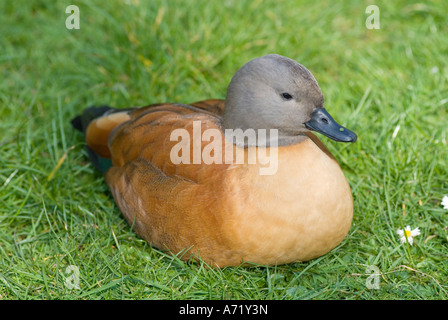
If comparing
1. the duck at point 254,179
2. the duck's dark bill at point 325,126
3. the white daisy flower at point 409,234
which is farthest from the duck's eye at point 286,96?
the white daisy flower at point 409,234

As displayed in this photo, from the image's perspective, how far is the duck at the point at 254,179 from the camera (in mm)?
2367

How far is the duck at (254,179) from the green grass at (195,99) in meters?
0.16

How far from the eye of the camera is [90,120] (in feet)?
10.7

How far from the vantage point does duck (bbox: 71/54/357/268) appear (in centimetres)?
237

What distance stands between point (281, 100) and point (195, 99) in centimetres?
146

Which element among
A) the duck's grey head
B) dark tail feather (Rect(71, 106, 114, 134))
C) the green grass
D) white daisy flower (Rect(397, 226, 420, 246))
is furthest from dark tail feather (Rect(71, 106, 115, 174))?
white daisy flower (Rect(397, 226, 420, 246))

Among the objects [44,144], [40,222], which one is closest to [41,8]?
[44,144]

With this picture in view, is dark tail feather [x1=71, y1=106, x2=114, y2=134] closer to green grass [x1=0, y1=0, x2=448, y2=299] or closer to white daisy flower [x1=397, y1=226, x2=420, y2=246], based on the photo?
green grass [x1=0, y1=0, x2=448, y2=299]

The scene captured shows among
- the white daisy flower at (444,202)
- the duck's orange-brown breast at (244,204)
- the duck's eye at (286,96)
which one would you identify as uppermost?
the duck's eye at (286,96)

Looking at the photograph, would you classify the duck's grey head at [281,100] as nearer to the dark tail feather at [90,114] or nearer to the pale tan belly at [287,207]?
the pale tan belly at [287,207]

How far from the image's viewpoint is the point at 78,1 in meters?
4.55

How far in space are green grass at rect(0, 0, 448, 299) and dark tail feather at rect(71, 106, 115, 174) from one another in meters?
0.14

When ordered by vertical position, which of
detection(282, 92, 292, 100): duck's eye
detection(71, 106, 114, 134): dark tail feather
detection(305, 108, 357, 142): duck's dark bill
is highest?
detection(282, 92, 292, 100): duck's eye

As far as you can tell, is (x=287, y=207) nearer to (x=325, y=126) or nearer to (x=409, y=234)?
(x=325, y=126)
